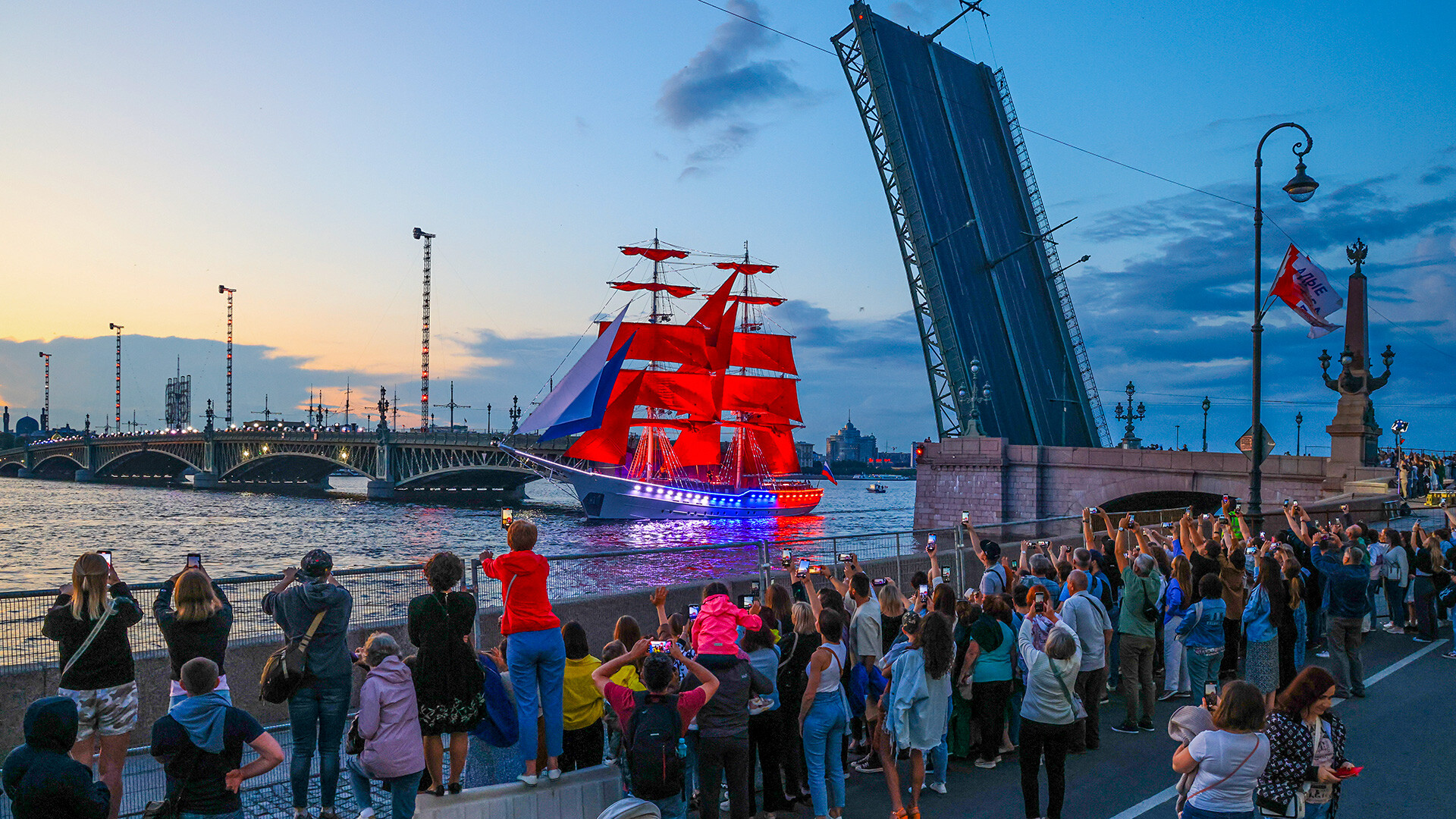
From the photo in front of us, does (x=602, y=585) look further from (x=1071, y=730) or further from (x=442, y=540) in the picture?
(x=442, y=540)

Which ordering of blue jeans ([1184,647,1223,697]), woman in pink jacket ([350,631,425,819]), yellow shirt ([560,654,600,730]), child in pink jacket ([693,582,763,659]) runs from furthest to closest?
blue jeans ([1184,647,1223,697]) → yellow shirt ([560,654,600,730]) → child in pink jacket ([693,582,763,659]) → woman in pink jacket ([350,631,425,819])

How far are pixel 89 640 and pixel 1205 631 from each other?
7.62 metres

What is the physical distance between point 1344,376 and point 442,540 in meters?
43.8

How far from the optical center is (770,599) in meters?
6.33

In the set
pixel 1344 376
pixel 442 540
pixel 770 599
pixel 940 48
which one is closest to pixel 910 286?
pixel 940 48

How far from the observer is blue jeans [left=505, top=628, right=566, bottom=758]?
5.46m

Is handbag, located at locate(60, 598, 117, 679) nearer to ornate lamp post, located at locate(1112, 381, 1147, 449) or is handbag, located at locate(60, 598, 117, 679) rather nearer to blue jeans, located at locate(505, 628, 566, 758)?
blue jeans, located at locate(505, 628, 566, 758)

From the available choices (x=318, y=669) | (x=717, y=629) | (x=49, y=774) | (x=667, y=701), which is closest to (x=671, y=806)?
(x=667, y=701)

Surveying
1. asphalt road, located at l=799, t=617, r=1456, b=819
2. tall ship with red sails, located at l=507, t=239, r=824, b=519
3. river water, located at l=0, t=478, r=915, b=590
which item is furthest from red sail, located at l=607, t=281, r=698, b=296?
asphalt road, located at l=799, t=617, r=1456, b=819

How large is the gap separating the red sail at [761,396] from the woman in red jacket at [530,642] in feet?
213

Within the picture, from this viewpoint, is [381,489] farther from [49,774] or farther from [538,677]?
[49,774]

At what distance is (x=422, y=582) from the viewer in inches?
321

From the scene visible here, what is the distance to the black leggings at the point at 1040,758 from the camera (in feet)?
18.4

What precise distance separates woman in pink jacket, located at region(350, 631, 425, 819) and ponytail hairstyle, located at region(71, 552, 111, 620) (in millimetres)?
1511
